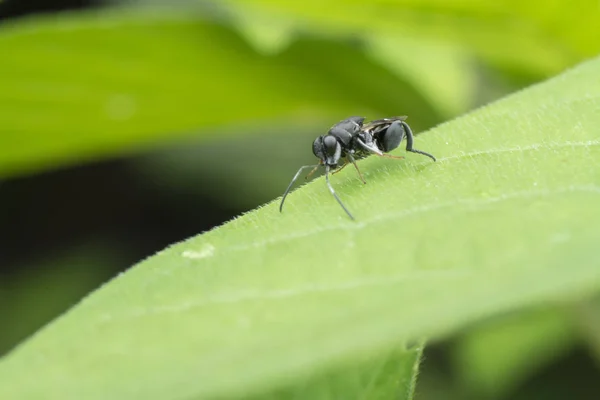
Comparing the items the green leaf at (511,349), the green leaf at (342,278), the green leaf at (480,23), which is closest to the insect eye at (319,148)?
the green leaf at (342,278)

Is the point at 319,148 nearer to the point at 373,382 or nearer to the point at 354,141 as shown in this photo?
the point at 354,141

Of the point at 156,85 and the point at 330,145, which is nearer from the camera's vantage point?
the point at 330,145

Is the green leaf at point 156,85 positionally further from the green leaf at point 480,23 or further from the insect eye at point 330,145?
the insect eye at point 330,145

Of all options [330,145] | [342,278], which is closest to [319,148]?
[330,145]

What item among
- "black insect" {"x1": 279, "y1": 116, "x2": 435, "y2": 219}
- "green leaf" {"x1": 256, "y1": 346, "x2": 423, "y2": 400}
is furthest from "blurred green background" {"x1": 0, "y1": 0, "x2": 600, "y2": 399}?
"green leaf" {"x1": 256, "y1": 346, "x2": 423, "y2": 400}

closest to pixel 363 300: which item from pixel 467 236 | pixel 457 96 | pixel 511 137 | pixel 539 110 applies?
pixel 467 236

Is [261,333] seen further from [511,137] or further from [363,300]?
[511,137]
